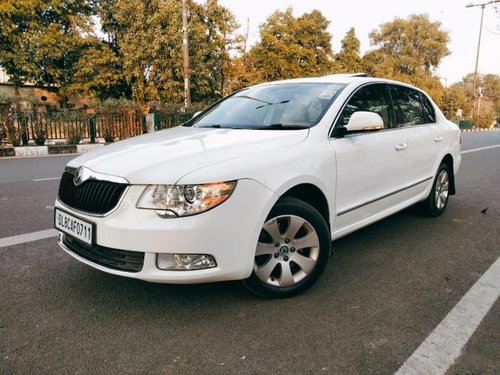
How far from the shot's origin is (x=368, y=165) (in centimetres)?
338

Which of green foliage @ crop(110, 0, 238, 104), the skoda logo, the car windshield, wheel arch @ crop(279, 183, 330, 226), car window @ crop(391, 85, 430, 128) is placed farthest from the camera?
green foliage @ crop(110, 0, 238, 104)

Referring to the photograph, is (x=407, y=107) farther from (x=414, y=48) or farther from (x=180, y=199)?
(x=414, y=48)

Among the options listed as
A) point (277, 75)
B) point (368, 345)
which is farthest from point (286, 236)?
point (277, 75)

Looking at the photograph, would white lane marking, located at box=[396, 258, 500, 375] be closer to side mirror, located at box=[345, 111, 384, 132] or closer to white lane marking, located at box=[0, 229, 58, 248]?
side mirror, located at box=[345, 111, 384, 132]

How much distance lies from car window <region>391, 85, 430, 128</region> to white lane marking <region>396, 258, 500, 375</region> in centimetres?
169

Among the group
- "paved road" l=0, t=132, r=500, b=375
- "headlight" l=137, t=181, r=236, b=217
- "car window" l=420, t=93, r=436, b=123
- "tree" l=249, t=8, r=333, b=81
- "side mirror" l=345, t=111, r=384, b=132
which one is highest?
Answer: "tree" l=249, t=8, r=333, b=81

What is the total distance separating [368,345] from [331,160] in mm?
1269

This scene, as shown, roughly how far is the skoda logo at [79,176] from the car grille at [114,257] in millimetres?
366

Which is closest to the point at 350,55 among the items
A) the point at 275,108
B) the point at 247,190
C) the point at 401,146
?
the point at 401,146

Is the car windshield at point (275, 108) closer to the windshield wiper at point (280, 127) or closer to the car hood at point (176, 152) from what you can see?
the windshield wiper at point (280, 127)

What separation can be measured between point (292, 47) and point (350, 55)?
8.75 m

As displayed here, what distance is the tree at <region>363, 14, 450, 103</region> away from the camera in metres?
51.1

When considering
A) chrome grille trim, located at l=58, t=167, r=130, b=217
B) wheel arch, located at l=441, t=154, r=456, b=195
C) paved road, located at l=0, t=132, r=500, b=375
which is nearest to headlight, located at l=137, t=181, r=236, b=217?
chrome grille trim, located at l=58, t=167, r=130, b=217

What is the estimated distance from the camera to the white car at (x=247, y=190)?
7.62 feet
